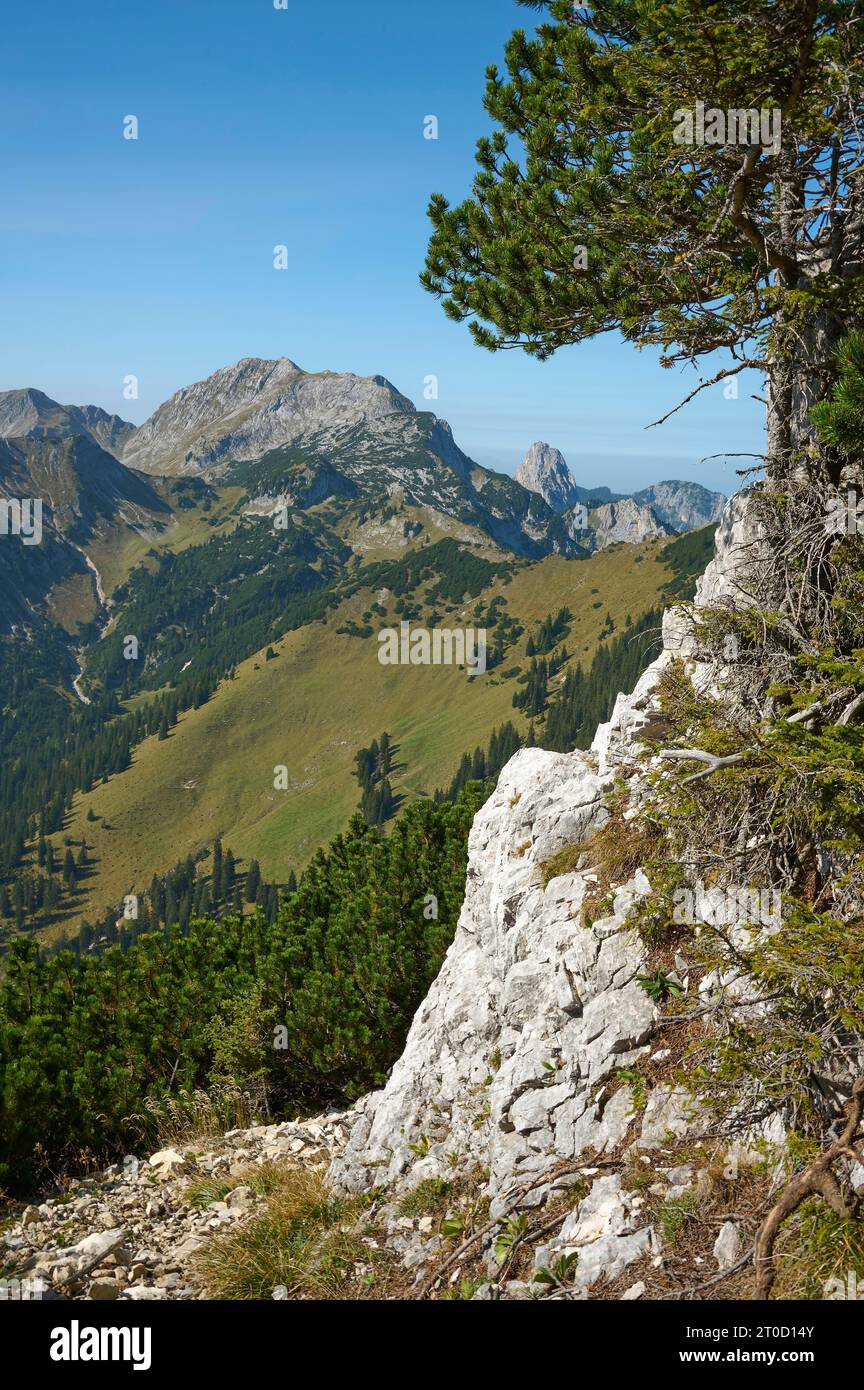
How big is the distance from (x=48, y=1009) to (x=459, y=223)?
2156 cm

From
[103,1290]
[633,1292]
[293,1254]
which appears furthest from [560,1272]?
[103,1290]

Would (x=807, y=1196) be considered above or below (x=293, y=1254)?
above

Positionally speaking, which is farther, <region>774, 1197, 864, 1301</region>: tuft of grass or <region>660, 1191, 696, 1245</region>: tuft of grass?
<region>660, 1191, 696, 1245</region>: tuft of grass

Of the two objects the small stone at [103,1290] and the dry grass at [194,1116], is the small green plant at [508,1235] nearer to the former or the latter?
the small stone at [103,1290]

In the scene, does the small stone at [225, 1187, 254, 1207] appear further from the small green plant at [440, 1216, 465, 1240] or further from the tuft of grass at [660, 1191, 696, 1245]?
the tuft of grass at [660, 1191, 696, 1245]

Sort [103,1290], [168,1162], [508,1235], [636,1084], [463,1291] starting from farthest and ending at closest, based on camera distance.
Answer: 1. [168,1162]
2. [103,1290]
3. [636,1084]
4. [508,1235]
5. [463,1291]

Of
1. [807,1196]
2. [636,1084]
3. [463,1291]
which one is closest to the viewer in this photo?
[807,1196]

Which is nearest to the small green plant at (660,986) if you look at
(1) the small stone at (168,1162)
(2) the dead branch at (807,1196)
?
(2) the dead branch at (807,1196)

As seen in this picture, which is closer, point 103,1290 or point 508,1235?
point 508,1235

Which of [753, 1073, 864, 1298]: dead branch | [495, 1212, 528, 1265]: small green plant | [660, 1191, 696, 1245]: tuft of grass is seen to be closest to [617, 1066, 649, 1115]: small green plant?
[660, 1191, 696, 1245]: tuft of grass

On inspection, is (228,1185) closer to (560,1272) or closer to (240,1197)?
(240,1197)

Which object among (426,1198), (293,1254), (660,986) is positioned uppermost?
(660,986)
